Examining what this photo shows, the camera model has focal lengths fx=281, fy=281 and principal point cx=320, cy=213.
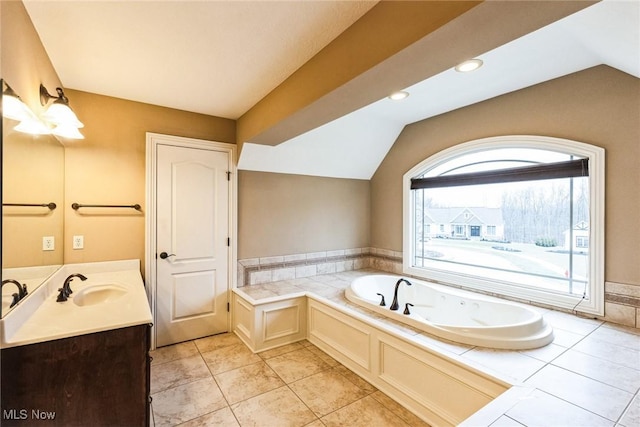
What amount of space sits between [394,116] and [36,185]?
129 inches

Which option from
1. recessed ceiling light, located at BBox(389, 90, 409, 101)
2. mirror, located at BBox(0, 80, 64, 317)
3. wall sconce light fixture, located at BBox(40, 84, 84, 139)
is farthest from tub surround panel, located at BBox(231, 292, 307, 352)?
recessed ceiling light, located at BBox(389, 90, 409, 101)

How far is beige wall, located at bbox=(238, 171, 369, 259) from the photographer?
11.2 feet

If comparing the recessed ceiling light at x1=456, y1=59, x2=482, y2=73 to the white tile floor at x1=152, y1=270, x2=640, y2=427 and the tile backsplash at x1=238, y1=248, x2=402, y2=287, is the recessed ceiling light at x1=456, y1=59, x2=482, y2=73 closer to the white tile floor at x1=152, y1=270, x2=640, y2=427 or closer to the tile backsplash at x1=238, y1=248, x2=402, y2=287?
the white tile floor at x1=152, y1=270, x2=640, y2=427

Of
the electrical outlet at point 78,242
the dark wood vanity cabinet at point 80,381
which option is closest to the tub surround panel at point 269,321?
the dark wood vanity cabinet at point 80,381

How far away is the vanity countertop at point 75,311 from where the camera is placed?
1.33 meters

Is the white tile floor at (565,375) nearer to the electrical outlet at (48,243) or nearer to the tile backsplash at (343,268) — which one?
the tile backsplash at (343,268)

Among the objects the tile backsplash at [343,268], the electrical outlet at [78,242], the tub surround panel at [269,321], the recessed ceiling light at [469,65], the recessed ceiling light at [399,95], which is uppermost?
the recessed ceiling light at [399,95]

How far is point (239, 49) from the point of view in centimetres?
183

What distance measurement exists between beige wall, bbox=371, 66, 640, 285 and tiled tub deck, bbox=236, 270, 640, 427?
1.70ft

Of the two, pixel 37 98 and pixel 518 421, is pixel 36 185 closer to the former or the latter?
pixel 37 98

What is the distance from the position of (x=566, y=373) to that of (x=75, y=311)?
2849mm

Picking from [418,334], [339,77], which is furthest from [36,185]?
[418,334]

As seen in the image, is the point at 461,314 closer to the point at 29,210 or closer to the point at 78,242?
the point at 29,210

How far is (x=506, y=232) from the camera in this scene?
299 cm
